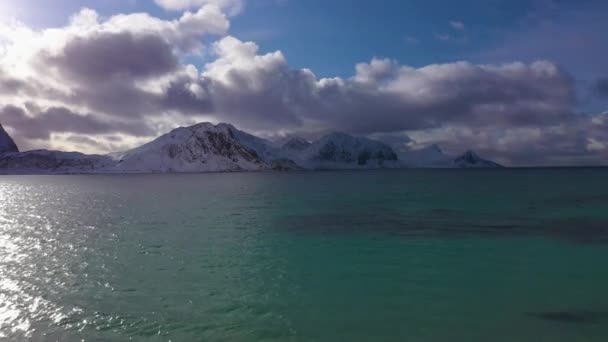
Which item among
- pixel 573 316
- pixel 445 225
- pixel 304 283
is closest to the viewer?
pixel 573 316

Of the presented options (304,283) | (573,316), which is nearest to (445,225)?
(304,283)

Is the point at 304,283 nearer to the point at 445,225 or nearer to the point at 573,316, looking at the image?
the point at 573,316

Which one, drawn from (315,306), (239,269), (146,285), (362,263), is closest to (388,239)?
(362,263)

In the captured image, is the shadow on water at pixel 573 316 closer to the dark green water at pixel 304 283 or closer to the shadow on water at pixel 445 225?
the dark green water at pixel 304 283

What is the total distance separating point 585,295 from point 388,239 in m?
15.0

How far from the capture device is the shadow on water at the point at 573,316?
1467 cm

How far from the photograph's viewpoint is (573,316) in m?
15.2

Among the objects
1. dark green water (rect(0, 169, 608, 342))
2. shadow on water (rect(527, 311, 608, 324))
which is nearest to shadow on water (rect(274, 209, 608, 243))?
dark green water (rect(0, 169, 608, 342))

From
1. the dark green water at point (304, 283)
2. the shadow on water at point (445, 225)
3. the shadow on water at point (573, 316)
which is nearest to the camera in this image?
the dark green water at point (304, 283)

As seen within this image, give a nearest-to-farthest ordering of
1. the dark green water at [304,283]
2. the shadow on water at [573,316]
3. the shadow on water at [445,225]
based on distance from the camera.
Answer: the dark green water at [304,283]
the shadow on water at [573,316]
the shadow on water at [445,225]

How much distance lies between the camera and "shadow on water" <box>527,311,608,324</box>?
48.1 feet

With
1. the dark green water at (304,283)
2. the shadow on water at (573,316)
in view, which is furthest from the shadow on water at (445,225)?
the shadow on water at (573,316)

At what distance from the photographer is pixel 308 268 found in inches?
897

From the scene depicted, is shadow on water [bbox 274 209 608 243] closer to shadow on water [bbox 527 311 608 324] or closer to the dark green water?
the dark green water
